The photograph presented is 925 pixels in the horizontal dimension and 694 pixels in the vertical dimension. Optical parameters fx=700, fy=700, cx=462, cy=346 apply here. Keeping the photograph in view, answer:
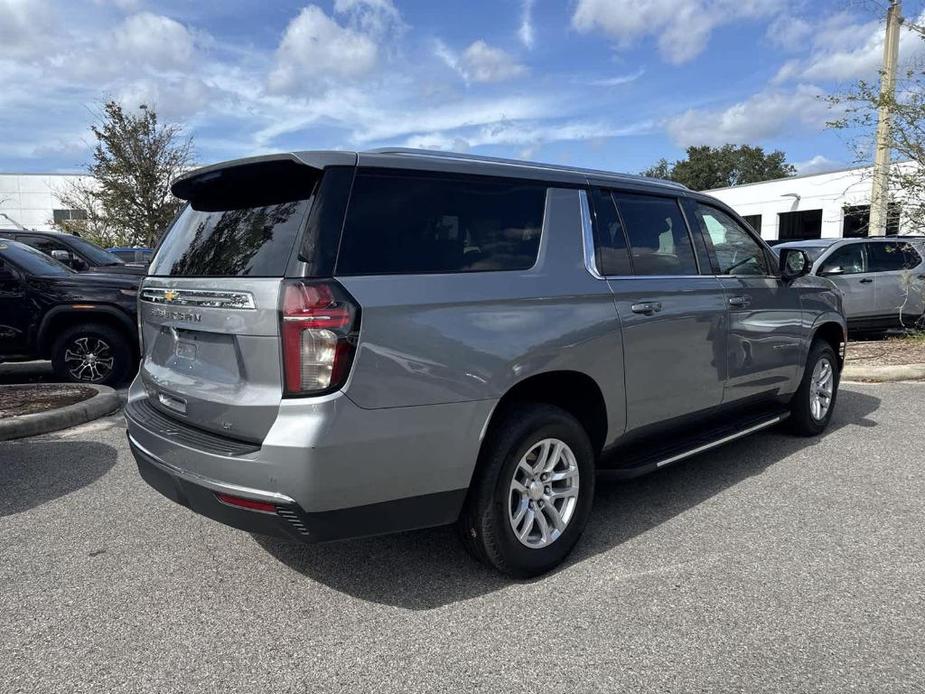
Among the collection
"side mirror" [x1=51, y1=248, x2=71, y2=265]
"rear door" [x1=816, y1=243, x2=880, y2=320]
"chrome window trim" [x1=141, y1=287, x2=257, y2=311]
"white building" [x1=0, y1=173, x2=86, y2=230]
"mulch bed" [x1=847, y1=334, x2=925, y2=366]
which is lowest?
"mulch bed" [x1=847, y1=334, x2=925, y2=366]

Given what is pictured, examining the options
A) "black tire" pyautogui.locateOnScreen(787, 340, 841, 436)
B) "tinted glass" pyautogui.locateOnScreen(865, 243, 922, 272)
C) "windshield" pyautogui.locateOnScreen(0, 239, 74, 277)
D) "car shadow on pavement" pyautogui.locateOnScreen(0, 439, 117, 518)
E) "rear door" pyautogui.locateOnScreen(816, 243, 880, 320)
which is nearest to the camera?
"car shadow on pavement" pyautogui.locateOnScreen(0, 439, 117, 518)

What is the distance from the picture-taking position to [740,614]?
2.98 m

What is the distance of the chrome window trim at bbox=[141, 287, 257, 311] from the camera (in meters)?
2.79

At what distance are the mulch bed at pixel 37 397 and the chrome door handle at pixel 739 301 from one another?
5691 millimetres

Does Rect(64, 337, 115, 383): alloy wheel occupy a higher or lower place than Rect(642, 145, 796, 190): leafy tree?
lower

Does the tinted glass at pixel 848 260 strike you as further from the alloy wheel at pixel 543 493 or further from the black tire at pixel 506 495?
the black tire at pixel 506 495

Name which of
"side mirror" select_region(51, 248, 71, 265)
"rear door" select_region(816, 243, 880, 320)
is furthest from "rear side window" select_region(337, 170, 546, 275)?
"side mirror" select_region(51, 248, 71, 265)

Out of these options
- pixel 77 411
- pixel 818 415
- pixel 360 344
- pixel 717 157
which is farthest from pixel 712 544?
pixel 717 157

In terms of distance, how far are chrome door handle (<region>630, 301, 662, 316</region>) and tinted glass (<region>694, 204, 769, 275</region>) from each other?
90cm

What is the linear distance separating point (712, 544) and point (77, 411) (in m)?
5.41

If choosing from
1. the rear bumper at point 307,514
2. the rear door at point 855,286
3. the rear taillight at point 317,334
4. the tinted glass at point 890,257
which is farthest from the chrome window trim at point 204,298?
the tinted glass at point 890,257

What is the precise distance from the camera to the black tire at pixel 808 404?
5.46 metres

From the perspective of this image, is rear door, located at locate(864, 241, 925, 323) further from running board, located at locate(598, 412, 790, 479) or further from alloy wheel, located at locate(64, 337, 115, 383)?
alloy wheel, located at locate(64, 337, 115, 383)

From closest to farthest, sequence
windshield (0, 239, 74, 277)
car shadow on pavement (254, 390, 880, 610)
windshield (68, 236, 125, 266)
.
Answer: car shadow on pavement (254, 390, 880, 610) < windshield (0, 239, 74, 277) < windshield (68, 236, 125, 266)
